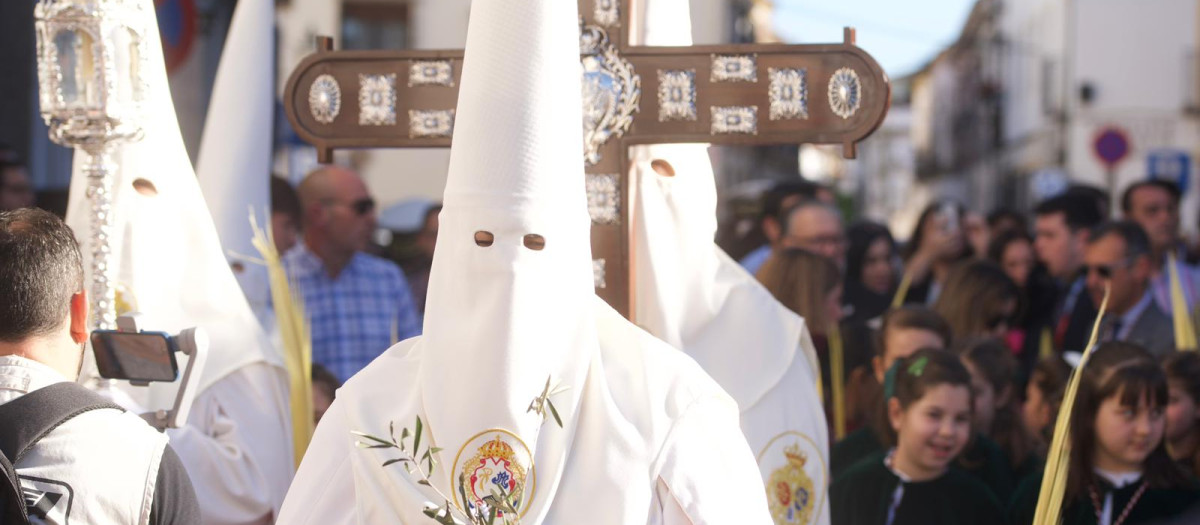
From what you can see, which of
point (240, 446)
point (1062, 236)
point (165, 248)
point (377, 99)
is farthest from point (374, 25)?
point (377, 99)

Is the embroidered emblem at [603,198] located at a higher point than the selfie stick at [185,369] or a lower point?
higher

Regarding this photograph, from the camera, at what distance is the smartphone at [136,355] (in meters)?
3.29

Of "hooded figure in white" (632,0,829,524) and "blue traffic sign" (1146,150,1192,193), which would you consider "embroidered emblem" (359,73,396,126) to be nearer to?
"hooded figure in white" (632,0,829,524)

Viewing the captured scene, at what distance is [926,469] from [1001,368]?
100 centimetres

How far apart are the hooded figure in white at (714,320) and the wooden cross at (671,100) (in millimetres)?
130

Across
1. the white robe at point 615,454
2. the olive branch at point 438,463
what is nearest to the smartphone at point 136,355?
the white robe at point 615,454

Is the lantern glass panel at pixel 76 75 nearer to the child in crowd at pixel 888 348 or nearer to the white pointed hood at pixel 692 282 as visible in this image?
the white pointed hood at pixel 692 282

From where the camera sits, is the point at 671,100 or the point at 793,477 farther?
the point at 793,477

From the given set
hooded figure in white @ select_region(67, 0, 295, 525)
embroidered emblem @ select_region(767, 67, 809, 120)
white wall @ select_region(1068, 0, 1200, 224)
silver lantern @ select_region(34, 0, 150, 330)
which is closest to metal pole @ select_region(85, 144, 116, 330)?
silver lantern @ select_region(34, 0, 150, 330)

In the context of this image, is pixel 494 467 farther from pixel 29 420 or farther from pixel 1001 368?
pixel 1001 368

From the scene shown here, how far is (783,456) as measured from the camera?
4.21 metres

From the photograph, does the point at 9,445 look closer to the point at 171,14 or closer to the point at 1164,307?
the point at 1164,307

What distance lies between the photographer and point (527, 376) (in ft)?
9.60

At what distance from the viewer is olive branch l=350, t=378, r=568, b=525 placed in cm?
278
